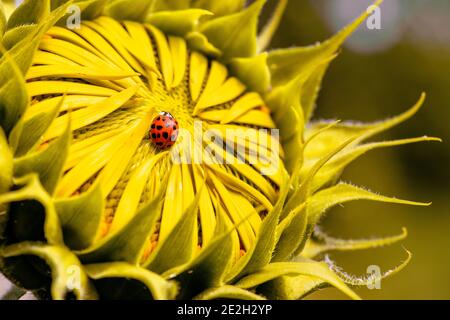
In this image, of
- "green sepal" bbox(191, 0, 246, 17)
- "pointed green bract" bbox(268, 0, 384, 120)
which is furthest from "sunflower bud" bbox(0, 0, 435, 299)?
"pointed green bract" bbox(268, 0, 384, 120)

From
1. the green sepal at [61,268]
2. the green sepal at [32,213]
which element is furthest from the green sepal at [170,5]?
the green sepal at [61,268]

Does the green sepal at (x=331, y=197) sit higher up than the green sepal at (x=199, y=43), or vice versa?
the green sepal at (x=199, y=43)

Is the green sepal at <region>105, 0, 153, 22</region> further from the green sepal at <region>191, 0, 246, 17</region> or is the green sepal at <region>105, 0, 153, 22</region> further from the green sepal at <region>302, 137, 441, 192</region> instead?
the green sepal at <region>302, 137, 441, 192</region>

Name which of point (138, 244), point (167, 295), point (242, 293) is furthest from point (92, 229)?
point (242, 293)

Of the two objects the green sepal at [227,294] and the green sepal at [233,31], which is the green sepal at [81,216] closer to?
the green sepal at [227,294]

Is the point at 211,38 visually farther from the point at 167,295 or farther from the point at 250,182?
the point at 167,295
